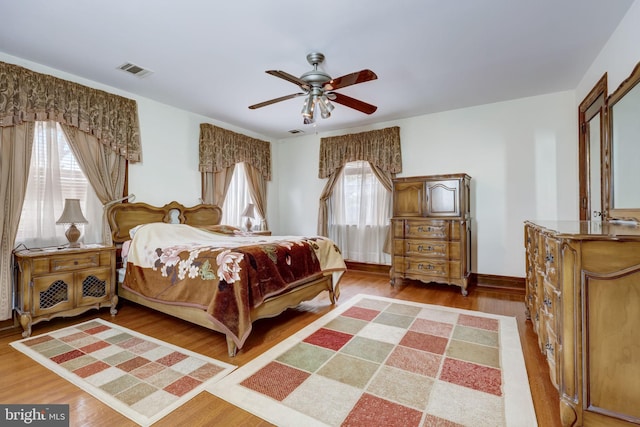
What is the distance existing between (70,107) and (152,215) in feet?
4.90

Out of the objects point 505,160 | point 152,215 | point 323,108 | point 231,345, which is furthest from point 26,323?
point 505,160

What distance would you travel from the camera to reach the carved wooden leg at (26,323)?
8.85 ft

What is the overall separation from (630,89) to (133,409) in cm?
397

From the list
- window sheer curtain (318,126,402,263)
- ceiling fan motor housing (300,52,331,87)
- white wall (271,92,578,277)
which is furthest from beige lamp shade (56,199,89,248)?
white wall (271,92,578,277)

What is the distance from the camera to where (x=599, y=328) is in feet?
A: 4.67

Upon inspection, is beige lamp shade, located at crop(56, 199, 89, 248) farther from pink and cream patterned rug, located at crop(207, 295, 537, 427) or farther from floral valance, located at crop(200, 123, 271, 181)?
pink and cream patterned rug, located at crop(207, 295, 537, 427)

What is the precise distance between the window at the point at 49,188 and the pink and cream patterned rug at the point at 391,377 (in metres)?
2.70

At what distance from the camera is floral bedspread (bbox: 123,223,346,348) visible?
2.39m

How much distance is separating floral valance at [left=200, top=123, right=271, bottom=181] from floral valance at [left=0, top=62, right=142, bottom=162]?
Answer: 993mm

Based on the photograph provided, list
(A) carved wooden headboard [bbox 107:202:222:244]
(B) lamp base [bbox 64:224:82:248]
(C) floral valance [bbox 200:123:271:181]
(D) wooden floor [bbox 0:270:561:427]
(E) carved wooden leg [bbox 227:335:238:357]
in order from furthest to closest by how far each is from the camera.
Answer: (C) floral valance [bbox 200:123:271:181] < (A) carved wooden headboard [bbox 107:202:222:244] < (B) lamp base [bbox 64:224:82:248] < (E) carved wooden leg [bbox 227:335:238:357] < (D) wooden floor [bbox 0:270:561:427]

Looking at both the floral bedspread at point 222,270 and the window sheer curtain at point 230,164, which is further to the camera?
the window sheer curtain at point 230,164

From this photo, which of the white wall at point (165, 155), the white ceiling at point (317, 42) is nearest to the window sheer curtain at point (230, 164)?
the white wall at point (165, 155)

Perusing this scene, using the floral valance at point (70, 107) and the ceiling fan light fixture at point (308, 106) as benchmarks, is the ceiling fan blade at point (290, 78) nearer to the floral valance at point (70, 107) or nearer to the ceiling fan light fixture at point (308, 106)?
the ceiling fan light fixture at point (308, 106)

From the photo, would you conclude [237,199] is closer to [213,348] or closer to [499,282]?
[213,348]
